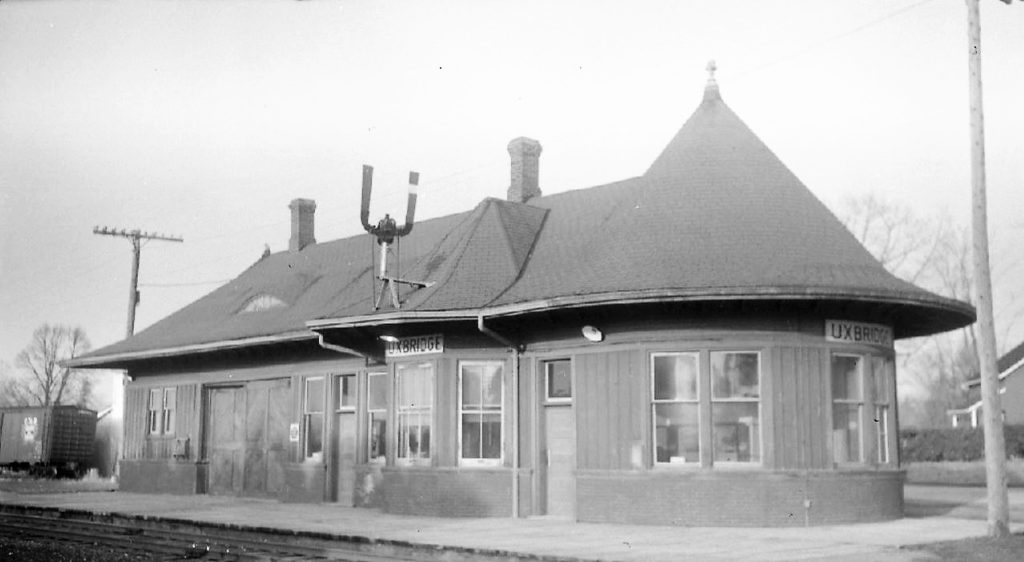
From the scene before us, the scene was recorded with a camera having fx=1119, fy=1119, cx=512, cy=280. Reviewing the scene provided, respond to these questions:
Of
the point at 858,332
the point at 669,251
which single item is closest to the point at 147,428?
the point at 669,251

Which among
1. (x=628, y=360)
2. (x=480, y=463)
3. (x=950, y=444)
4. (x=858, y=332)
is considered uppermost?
(x=858, y=332)

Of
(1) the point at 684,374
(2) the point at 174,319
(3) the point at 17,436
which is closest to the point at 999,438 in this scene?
(1) the point at 684,374

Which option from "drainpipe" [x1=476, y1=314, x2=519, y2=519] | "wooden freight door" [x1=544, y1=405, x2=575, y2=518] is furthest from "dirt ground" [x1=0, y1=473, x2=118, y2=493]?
"wooden freight door" [x1=544, y1=405, x2=575, y2=518]

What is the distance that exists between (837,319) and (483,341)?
19.3 ft

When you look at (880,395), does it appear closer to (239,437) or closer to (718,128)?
(718,128)

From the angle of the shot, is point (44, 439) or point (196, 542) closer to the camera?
point (196, 542)

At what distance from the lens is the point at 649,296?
53.0 feet

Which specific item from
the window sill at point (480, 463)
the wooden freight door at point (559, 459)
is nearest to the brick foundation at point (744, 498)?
the wooden freight door at point (559, 459)

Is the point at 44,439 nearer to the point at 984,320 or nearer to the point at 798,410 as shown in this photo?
the point at 798,410

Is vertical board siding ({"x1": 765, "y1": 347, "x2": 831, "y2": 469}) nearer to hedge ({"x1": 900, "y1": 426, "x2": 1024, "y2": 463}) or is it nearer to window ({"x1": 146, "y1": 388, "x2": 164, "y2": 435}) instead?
window ({"x1": 146, "y1": 388, "x2": 164, "y2": 435})

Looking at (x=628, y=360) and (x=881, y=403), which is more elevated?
(x=628, y=360)

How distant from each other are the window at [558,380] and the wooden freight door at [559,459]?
6.6 inches

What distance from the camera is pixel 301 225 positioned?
3091 cm

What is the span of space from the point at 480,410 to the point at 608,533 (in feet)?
14.2
